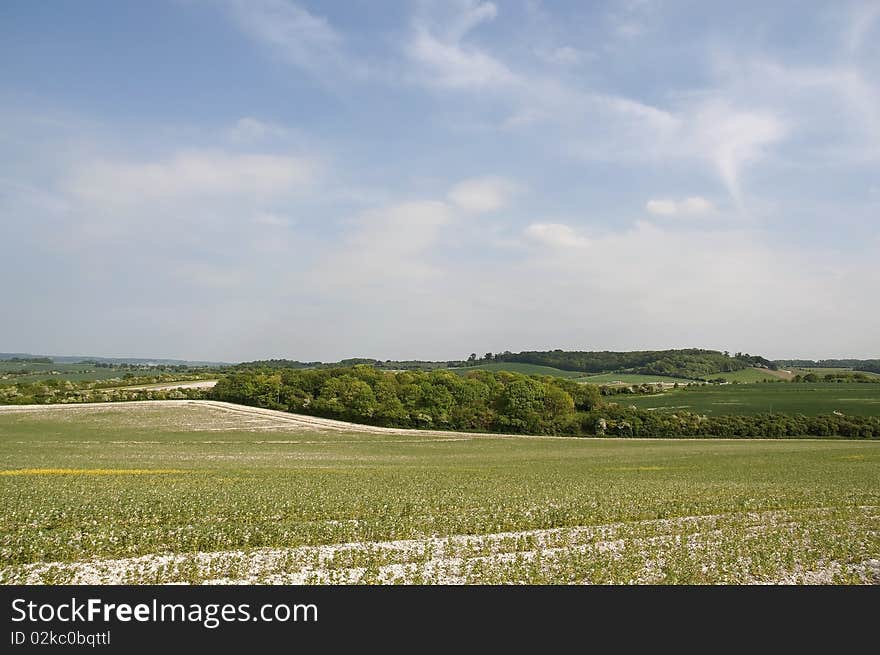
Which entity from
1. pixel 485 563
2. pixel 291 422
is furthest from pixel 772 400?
pixel 485 563

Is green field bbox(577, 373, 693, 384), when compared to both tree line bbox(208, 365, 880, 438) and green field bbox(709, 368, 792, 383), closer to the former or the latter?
green field bbox(709, 368, 792, 383)

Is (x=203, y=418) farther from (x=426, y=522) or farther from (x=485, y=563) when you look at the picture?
(x=485, y=563)

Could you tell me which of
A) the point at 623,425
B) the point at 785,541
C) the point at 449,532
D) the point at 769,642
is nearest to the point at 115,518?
the point at 449,532

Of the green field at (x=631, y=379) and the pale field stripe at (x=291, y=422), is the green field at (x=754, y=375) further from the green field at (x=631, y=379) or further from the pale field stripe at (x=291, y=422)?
the pale field stripe at (x=291, y=422)

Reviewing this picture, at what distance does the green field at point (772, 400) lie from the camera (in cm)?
9431

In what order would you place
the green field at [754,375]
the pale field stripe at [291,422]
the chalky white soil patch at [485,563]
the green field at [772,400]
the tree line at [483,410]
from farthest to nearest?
the green field at [754,375]
the green field at [772,400]
the tree line at [483,410]
the pale field stripe at [291,422]
the chalky white soil patch at [485,563]

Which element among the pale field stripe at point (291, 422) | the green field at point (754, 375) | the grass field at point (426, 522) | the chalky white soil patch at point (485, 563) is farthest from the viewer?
the green field at point (754, 375)

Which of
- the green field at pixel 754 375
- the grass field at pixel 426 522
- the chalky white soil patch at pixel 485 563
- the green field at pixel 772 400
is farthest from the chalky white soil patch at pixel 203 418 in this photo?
the green field at pixel 754 375

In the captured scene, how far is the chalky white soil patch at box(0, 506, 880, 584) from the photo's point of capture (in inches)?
484

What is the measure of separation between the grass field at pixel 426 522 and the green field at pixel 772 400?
6129 cm

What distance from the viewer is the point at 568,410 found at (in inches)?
3506

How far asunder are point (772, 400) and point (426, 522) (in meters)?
110

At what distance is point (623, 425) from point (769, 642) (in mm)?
76222

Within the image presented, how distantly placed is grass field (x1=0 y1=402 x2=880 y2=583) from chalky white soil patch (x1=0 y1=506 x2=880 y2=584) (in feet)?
0.21
